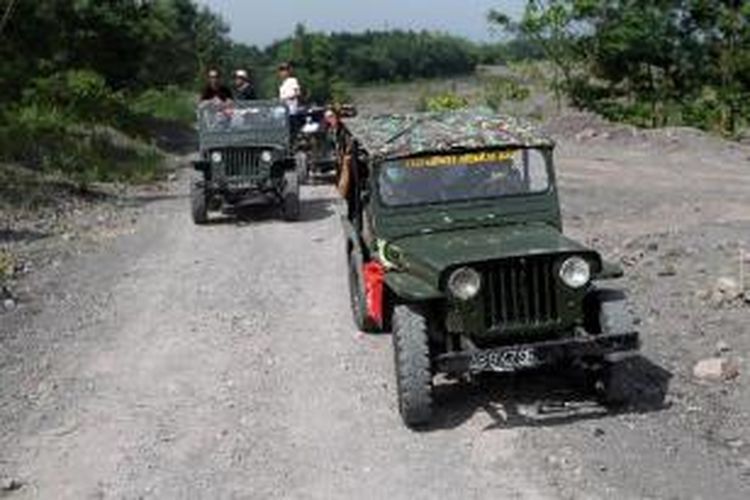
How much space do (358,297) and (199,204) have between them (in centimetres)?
737

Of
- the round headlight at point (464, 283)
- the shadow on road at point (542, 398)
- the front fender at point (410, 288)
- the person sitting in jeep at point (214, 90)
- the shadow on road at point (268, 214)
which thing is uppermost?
the person sitting in jeep at point (214, 90)

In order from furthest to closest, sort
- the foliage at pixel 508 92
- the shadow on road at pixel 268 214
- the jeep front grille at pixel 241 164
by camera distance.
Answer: the foliage at pixel 508 92 → the shadow on road at pixel 268 214 → the jeep front grille at pixel 241 164

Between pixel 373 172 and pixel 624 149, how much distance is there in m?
18.5

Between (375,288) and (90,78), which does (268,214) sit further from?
(90,78)

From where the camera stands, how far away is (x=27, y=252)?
16094 mm

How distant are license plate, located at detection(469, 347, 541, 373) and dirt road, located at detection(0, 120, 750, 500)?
42cm

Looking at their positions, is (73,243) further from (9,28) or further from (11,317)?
(9,28)

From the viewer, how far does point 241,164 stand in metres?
18.4

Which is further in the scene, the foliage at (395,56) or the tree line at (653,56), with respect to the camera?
the foliage at (395,56)

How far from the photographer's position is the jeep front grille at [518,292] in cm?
854

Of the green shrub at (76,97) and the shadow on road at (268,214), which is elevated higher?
the green shrub at (76,97)

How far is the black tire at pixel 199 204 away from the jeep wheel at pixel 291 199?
1.12m

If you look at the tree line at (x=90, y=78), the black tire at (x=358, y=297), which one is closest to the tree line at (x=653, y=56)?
the tree line at (x=90, y=78)

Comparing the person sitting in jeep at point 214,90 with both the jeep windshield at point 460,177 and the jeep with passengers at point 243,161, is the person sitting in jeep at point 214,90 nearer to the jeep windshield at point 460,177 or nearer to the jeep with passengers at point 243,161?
the jeep with passengers at point 243,161
